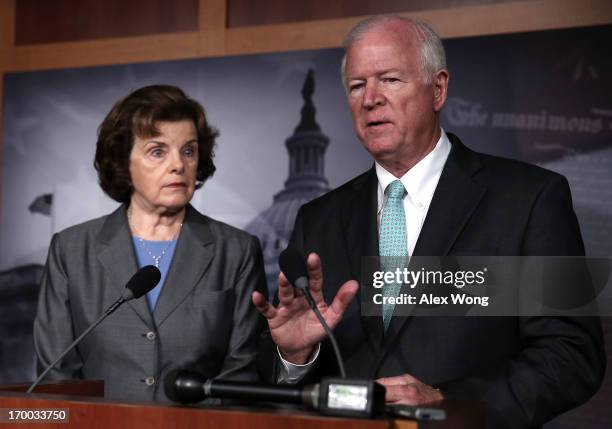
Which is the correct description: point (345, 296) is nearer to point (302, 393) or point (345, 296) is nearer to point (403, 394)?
point (403, 394)

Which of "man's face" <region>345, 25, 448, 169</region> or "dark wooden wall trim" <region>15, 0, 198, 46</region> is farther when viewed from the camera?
"dark wooden wall trim" <region>15, 0, 198, 46</region>

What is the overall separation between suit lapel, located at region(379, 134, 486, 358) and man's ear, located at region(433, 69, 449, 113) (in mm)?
192

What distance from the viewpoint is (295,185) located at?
13.2ft

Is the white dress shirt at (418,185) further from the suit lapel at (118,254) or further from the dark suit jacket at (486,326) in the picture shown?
Result: the suit lapel at (118,254)

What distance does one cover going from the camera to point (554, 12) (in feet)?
11.9

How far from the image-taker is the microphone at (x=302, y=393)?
57.6 inches

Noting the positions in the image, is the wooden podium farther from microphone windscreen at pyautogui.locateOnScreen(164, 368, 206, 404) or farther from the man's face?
the man's face

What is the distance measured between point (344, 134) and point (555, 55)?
95 cm

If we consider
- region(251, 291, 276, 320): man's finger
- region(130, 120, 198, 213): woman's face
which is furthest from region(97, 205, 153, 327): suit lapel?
region(251, 291, 276, 320): man's finger

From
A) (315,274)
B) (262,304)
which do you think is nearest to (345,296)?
(315,274)

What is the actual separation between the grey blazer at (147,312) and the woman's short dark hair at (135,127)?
0.59 ft

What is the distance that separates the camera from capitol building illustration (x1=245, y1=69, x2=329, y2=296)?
397 cm

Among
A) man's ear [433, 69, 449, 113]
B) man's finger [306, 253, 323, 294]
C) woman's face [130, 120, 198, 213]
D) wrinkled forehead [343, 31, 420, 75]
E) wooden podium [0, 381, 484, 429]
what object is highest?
wrinkled forehead [343, 31, 420, 75]

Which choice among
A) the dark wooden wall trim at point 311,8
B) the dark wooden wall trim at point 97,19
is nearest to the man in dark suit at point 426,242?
the dark wooden wall trim at point 311,8
